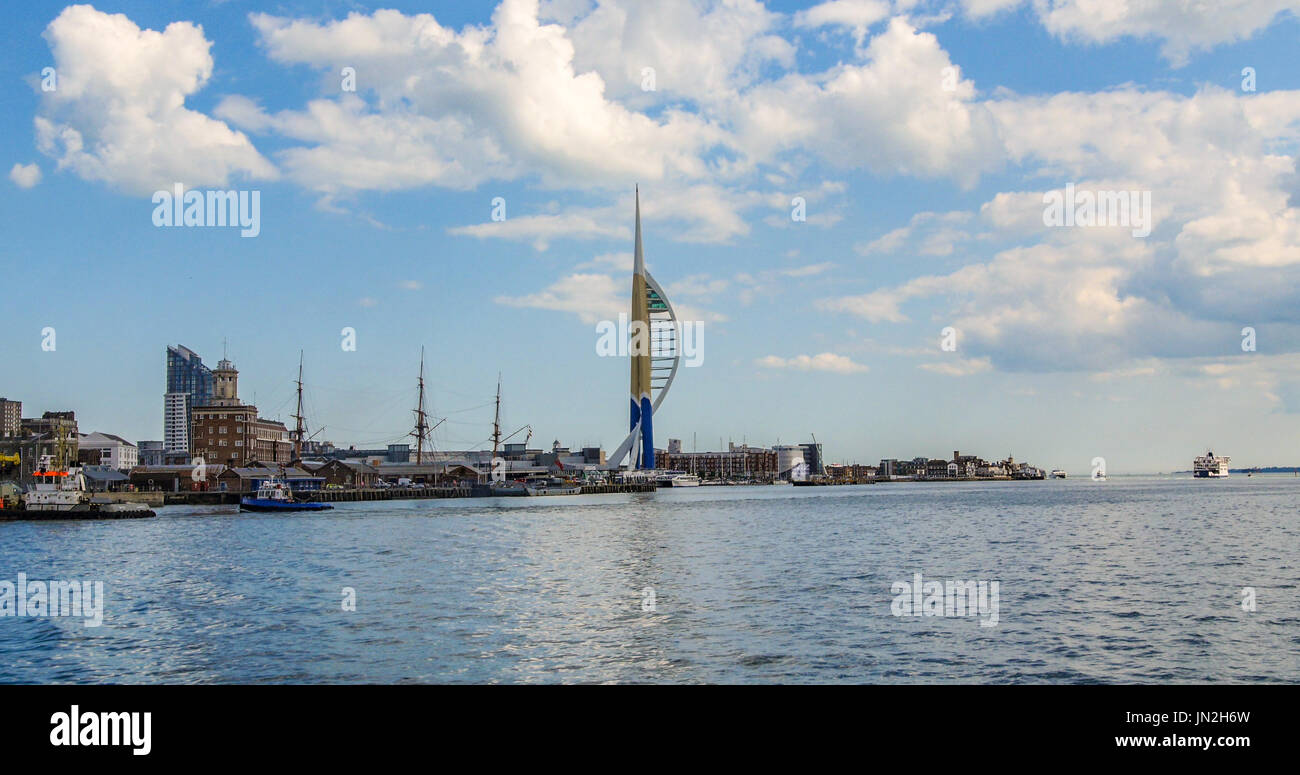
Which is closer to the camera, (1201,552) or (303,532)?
(1201,552)

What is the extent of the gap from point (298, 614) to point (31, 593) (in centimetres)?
995

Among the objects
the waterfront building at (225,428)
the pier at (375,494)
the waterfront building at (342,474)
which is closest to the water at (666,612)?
the pier at (375,494)

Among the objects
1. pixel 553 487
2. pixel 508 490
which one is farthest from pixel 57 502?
pixel 553 487

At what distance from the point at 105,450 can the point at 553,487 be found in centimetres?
9297

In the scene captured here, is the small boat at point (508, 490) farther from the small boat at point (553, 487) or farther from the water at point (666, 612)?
the water at point (666, 612)

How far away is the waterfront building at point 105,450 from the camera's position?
164 metres

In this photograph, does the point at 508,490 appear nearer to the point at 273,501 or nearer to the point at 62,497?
the point at 273,501

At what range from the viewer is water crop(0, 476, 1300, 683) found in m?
14.8

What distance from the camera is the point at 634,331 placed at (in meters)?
140

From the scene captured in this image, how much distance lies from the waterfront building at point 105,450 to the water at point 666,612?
139 metres

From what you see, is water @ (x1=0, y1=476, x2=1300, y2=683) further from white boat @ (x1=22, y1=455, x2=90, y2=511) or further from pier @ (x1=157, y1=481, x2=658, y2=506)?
pier @ (x1=157, y1=481, x2=658, y2=506)
